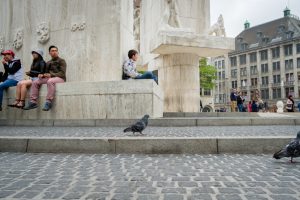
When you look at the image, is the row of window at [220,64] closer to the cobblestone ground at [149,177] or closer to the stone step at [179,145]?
the stone step at [179,145]

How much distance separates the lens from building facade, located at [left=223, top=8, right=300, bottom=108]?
63344mm

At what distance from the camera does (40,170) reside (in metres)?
3.55

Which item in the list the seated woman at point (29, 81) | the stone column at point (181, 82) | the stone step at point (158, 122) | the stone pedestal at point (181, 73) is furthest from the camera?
the stone column at point (181, 82)

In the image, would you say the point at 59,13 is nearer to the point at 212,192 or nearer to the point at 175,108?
the point at 175,108

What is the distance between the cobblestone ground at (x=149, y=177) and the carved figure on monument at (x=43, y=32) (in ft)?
22.2

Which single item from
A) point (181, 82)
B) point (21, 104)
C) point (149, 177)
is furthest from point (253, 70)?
point (149, 177)

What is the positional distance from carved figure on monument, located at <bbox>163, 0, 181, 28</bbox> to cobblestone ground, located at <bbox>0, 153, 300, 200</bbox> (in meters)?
9.47

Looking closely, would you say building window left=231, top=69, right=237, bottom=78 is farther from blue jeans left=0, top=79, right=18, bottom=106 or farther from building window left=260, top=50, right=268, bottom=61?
blue jeans left=0, top=79, right=18, bottom=106

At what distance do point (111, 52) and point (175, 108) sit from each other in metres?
5.63

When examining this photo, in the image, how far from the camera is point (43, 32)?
1033 cm

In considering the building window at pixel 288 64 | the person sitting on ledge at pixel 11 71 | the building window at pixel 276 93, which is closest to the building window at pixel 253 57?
the building window at pixel 288 64

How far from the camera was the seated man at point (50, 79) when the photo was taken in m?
8.47

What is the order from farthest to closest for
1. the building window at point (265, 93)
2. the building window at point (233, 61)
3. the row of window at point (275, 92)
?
the building window at point (233, 61) < the building window at point (265, 93) < the row of window at point (275, 92)

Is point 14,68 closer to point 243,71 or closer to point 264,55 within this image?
point 264,55
